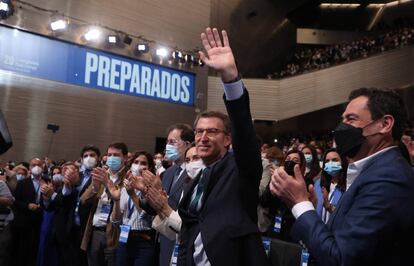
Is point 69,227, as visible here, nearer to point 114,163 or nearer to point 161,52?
point 114,163

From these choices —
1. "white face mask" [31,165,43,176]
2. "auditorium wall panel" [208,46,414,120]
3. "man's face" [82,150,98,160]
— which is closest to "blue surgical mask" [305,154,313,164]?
"man's face" [82,150,98,160]

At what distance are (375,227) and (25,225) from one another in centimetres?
562

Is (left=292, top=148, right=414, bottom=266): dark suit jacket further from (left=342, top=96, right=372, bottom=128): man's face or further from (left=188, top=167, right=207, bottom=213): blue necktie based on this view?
(left=188, top=167, right=207, bottom=213): blue necktie

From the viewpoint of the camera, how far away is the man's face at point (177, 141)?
3822 mm

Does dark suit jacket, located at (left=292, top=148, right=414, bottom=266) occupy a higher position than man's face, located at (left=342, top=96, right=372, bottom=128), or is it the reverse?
man's face, located at (left=342, top=96, right=372, bottom=128)

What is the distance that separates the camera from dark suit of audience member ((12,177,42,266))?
5938 mm

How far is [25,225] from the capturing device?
6.00 m

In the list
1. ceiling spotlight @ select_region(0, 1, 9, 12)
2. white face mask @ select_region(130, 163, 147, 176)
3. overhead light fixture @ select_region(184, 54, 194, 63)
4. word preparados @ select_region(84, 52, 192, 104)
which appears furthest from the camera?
overhead light fixture @ select_region(184, 54, 194, 63)

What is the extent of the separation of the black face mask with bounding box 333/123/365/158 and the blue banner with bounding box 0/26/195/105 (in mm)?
9558

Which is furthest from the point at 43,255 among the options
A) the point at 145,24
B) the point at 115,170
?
the point at 145,24

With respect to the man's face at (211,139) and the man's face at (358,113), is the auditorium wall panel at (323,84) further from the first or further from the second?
the man's face at (358,113)

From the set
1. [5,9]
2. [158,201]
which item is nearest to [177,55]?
[5,9]

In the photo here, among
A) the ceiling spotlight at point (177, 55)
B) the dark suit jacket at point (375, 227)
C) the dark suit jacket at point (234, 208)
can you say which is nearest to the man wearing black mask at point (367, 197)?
the dark suit jacket at point (375, 227)

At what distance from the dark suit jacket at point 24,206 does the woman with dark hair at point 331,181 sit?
395 centimetres
